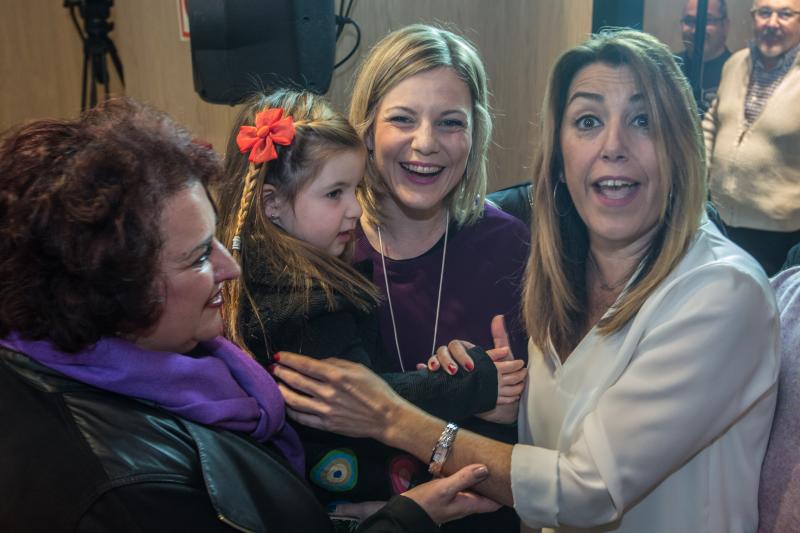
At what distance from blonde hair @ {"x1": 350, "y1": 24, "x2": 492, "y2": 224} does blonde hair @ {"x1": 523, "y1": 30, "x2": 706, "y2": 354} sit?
0.95ft

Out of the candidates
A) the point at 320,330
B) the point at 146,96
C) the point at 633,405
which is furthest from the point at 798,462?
the point at 146,96

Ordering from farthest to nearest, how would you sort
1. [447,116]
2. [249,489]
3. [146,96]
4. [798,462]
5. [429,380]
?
1. [146,96]
2. [447,116]
3. [429,380]
4. [798,462]
5. [249,489]

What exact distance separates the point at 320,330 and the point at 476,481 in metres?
0.40

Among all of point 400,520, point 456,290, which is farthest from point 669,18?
point 400,520

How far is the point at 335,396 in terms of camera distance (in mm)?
1452

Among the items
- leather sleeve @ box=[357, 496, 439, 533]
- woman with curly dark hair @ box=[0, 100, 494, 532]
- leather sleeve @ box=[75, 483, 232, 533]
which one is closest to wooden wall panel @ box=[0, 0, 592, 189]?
leather sleeve @ box=[357, 496, 439, 533]

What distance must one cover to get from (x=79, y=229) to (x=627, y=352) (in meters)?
0.89

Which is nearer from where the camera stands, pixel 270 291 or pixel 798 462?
pixel 798 462

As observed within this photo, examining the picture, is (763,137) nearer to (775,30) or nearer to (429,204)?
(775,30)

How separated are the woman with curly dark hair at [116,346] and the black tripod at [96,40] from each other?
2828 millimetres

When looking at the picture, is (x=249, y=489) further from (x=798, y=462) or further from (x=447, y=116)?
(x=447, y=116)

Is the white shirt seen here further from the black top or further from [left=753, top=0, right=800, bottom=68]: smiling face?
[left=753, top=0, right=800, bottom=68]: smiling face

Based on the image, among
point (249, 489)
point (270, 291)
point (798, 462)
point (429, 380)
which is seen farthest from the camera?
point (429, 380)

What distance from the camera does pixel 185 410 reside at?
1073 millimetres
